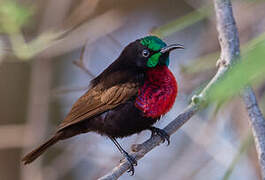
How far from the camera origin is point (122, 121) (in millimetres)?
2705

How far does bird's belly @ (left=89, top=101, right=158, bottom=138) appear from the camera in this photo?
8.77 ft

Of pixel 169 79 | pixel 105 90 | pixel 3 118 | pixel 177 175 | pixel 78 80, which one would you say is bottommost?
pixel 3 118

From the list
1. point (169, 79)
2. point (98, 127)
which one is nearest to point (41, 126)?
point (98, 127)

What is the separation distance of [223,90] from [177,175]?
376 cm

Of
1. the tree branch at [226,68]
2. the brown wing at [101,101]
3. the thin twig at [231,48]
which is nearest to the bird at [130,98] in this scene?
the brown wing at [101,101]

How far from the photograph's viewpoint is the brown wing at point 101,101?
105 inches

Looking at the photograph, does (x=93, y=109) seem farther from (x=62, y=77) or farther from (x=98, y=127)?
(x=62, y=77)

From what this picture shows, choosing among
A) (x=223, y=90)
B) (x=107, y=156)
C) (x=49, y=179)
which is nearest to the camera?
(x=223, y=90)

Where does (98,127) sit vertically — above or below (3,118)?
above

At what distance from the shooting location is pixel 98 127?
2.80m

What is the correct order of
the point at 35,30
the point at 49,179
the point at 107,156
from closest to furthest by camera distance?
the point at 107,156, the point at 49,179, the point at 35,30

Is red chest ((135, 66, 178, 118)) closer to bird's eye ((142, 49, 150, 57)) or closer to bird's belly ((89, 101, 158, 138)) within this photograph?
bird's belly ((89, 101, 158, 138))

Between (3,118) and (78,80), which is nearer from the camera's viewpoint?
(3,118)

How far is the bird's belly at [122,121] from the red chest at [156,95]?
0.16 feet
